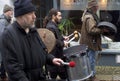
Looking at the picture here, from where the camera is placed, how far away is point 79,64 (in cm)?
554

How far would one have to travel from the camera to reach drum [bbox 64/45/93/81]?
5396mm

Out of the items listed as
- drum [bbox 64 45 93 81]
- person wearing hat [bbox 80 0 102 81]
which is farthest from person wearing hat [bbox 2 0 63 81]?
person wearing hat [bbox 80 0 102 81]

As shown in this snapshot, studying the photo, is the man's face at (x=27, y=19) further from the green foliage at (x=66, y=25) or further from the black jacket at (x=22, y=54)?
the green foliage at (x=66, y=25)

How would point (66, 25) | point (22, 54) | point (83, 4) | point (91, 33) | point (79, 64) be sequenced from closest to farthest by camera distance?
point (22, 54) < point (79, 64) < point (91, 33) < point (66, 25) < point (83, 4)

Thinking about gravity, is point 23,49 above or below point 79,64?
above

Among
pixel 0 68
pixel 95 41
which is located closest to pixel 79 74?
pixel 95 41

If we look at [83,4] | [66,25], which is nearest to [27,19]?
[66,25]

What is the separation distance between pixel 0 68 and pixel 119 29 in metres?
3.42

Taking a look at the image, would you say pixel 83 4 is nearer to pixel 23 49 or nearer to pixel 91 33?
pixel 91 33

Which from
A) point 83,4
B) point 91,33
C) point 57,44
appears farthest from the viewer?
point 83,4

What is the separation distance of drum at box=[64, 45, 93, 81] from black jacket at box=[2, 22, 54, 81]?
4.86ft

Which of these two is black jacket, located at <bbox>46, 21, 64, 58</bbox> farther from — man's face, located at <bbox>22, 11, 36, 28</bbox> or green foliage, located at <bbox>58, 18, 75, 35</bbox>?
man's face, located at <bbox>22, 11, 36, 28</bbox>

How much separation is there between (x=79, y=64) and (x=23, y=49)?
194 centimetres

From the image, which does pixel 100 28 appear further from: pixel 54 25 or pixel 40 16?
pixel 40 16
